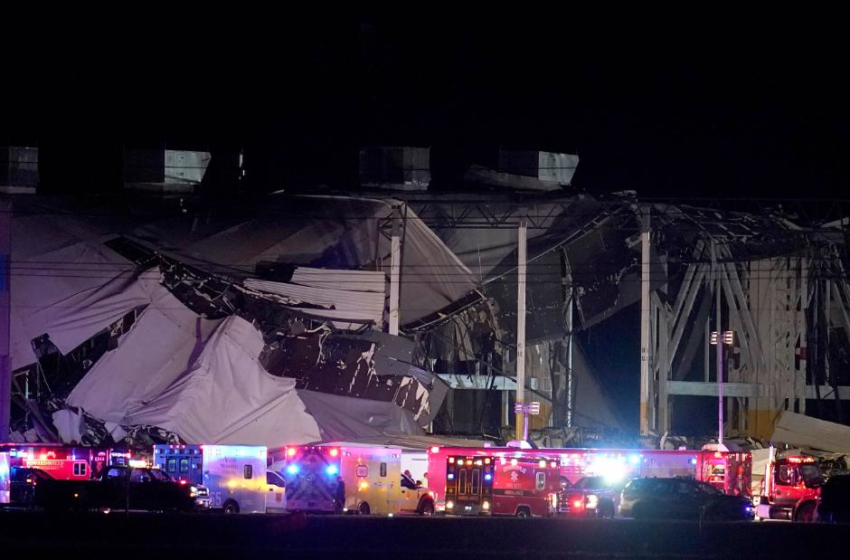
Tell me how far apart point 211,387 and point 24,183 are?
18601 mm

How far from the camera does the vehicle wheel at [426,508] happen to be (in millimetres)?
41688

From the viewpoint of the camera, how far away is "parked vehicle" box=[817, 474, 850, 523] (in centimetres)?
3744

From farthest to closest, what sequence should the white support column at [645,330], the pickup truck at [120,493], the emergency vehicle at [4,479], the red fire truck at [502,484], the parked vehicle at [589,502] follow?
A: the white support column at [645,330]
the red fire truck at [502,484]
the emergency vehicle at [4,479]
the parked vehicle at [589,502]
the pickup truck at [120,493]

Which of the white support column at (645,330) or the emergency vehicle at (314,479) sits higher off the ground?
the white support column at (645,330)

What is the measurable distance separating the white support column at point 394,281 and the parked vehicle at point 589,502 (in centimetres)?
1567

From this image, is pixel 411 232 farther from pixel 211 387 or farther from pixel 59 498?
pixel 59 498

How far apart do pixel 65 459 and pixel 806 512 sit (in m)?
21.9

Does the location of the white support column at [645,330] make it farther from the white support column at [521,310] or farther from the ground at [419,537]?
the ground at [419,537]

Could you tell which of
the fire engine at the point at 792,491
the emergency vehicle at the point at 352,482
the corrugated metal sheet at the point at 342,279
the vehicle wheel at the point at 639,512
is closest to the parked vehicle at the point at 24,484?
the emergency vehicle at the point at 352,482

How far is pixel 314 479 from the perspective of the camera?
40812 mm

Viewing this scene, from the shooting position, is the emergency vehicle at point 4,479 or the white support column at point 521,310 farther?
the white support column at point 521,310

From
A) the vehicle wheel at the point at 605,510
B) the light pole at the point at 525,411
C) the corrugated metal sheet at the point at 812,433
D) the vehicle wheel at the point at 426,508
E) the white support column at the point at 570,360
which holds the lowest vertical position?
the vehicle wheel at the point at 426,508

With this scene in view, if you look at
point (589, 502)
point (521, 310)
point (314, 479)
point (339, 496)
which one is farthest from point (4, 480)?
point (521, 310)

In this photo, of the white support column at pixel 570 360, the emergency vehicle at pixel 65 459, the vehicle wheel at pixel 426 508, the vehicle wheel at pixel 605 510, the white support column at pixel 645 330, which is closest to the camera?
the vehicle wheel at pixel 605 510
